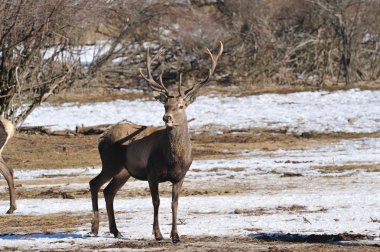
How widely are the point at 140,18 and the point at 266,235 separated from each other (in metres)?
28.0

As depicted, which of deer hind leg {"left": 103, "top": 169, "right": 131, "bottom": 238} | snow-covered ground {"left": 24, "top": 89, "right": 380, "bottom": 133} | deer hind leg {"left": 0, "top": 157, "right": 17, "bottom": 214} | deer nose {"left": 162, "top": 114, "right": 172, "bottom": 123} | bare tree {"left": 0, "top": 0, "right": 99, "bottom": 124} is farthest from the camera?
snow-covered ground {"left": 24, "top": 89, "right": 380, "bottom": 133}

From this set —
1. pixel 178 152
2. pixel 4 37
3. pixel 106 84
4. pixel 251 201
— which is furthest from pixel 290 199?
pixel 106 84

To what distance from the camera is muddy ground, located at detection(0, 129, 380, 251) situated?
1273 centimetres

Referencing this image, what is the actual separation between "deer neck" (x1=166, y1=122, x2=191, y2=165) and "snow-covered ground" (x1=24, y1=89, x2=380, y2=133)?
1732cm

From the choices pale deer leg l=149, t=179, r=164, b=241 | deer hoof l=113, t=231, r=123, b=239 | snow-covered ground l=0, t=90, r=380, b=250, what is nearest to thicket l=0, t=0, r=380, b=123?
snow-covered ground l=0, t=90, r=380, b=250

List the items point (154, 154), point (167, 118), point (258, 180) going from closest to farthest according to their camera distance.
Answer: point (167, 118) < point (154, 154) < point (258, 180)

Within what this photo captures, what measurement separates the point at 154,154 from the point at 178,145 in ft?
1.20

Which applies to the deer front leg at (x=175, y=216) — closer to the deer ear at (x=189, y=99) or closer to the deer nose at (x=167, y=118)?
the deer nose at (x=167, y=118)

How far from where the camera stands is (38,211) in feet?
56.6

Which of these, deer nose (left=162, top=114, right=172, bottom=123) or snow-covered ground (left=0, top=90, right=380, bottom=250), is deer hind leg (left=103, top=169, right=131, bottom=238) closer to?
snow-covered ground (left=0, top=90, right=380, bottom=250)

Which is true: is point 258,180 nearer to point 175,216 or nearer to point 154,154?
point 154,154

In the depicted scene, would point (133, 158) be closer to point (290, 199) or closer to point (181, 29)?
point (290, 199)

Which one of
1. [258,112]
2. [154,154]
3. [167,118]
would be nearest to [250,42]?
[258,112]

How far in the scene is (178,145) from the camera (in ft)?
44.8
